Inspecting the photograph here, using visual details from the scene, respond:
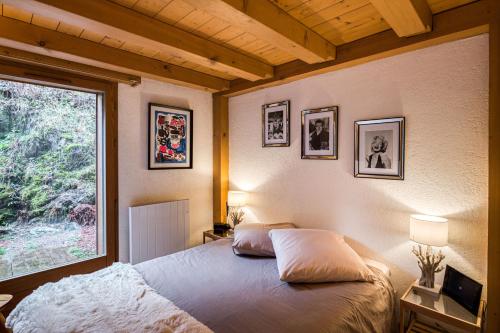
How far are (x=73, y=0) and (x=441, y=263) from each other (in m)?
2.91

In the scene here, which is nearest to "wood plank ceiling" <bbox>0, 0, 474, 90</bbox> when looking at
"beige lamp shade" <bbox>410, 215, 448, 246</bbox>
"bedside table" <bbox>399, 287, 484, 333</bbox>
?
"beige lamp shade" <bbox>410, 215, 448, 246</bbox>

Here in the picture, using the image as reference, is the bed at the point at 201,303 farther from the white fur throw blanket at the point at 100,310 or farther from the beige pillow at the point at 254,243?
the beige pillow at the point at 254,243

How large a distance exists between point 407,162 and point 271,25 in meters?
1.42

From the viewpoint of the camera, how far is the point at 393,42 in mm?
1945

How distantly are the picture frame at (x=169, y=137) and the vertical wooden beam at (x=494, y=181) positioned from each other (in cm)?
271

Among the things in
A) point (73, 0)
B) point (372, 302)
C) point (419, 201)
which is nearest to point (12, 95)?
point (73, 0)

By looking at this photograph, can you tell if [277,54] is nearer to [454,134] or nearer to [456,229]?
[454,134]

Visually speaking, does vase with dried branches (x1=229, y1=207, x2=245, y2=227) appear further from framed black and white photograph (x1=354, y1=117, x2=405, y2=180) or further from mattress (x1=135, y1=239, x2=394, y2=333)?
framed black and white photograph (x1=354, y1=117, x2=405, y2=180)

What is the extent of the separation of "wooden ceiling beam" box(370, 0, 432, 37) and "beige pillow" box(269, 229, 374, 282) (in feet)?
5.14

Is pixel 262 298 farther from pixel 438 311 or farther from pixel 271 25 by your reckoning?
pixel 271 25

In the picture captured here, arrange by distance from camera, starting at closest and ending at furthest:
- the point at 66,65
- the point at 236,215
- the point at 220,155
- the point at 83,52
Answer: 1. the point at 83,52
2. the point at 66,65
3. the point at 236,215
4. the point at 220,155

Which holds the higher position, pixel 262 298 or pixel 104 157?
pixel 104 157

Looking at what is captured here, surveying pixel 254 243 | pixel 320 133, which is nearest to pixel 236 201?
pixel 254 243

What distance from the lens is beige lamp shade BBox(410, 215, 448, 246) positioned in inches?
65.2
